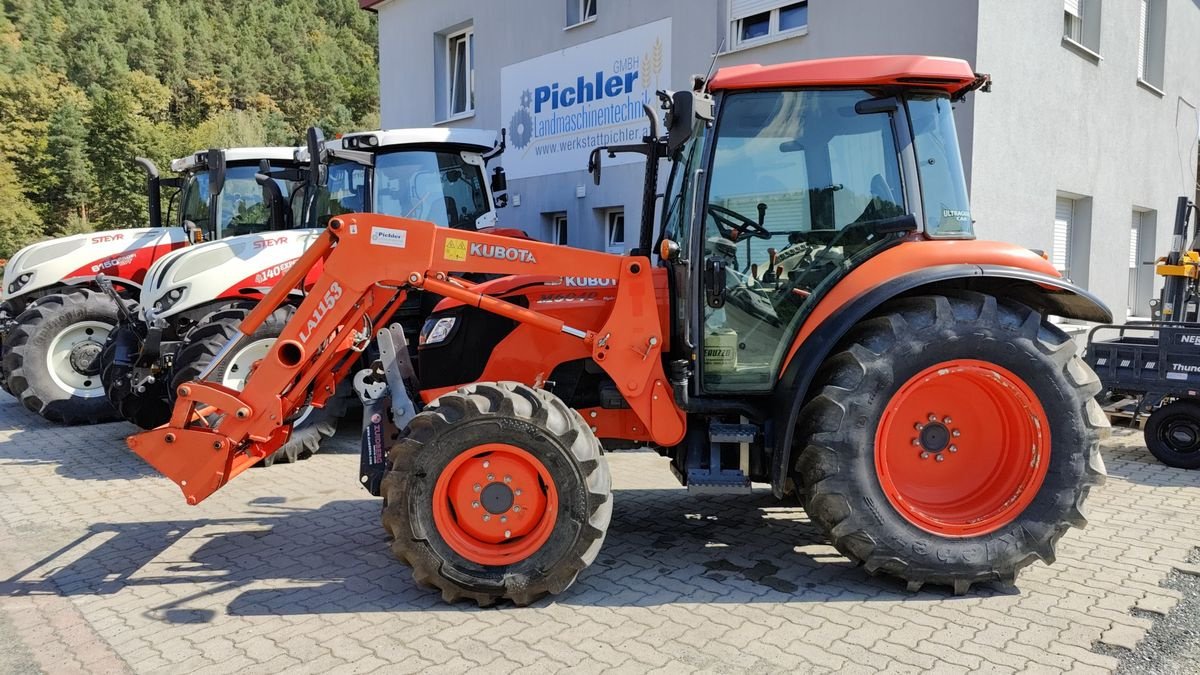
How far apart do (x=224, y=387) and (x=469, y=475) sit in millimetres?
1389

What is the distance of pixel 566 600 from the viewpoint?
11.9ft

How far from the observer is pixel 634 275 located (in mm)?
3830

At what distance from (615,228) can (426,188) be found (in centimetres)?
382

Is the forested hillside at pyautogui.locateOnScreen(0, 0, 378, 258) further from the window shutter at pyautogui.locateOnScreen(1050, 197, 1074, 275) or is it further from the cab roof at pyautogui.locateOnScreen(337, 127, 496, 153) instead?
the window shutter at pyautogui.locateOnScreen(1050, 197, 1074, 275)

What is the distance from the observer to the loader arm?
3.79 m

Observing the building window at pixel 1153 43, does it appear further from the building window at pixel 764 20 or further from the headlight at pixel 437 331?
the headlight at pixel 437 331

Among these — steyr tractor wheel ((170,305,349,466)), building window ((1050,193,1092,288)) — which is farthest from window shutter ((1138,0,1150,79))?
steyr tractor wheel ((170,305,349,466))

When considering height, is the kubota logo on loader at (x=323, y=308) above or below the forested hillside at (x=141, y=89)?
below

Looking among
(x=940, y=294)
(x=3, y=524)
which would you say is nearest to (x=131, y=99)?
(x=3, y=524)

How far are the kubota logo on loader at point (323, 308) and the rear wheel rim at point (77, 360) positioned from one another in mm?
5017

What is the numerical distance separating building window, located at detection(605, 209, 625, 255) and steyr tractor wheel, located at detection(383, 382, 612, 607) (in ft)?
23.5

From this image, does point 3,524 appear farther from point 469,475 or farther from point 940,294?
point 940,294

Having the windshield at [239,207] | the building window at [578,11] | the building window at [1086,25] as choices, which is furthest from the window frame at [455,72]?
the building window at [1086,25]

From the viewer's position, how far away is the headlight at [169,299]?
6.53 meters
